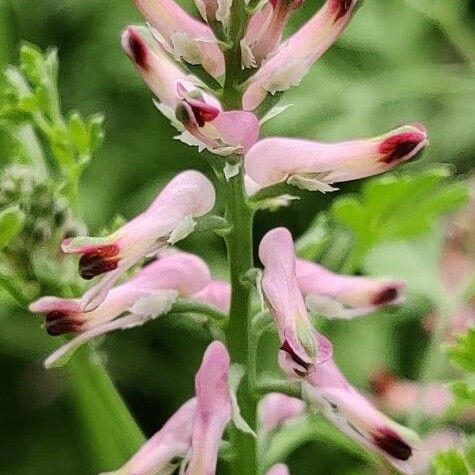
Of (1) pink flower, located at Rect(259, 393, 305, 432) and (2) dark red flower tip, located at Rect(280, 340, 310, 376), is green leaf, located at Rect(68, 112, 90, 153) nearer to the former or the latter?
(1) pink flower, located at Rect(259, 393, 305, 432)

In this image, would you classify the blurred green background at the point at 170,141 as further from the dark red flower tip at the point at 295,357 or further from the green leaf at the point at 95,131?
the dark red flower tip at the point at 295,357

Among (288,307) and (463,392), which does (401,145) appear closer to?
(288,307)

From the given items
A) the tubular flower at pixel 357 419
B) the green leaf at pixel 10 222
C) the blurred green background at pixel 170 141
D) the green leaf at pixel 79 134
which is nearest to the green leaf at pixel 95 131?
the green leaf at pixel 79 134

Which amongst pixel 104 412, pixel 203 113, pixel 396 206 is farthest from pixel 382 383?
pixel 203 113

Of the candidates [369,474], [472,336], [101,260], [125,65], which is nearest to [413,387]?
[369,474]

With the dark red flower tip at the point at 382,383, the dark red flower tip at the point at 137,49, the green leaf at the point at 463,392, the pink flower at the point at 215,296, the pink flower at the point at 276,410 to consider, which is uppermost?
the dark red flower tip at the point at 137,49

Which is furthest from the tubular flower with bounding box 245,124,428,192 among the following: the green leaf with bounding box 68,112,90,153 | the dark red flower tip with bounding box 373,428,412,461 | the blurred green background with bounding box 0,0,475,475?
the blurred green background with bounding box 0,0,475,475
